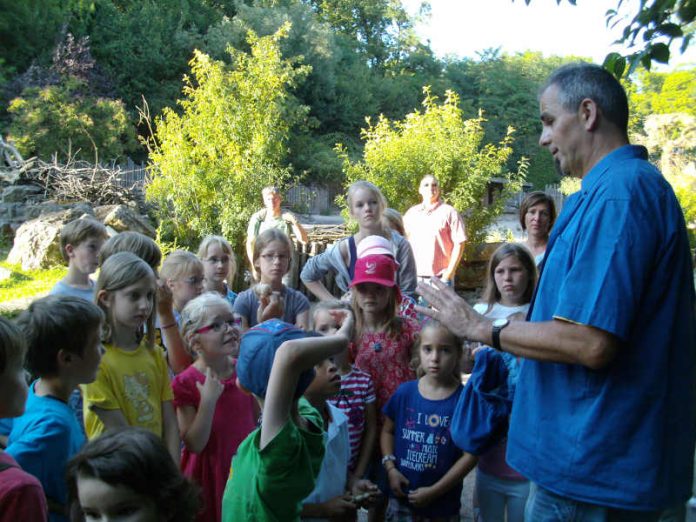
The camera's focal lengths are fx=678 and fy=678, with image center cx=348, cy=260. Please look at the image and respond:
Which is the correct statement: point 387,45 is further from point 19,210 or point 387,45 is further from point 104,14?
point 19,210

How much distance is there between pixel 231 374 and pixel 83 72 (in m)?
25.4

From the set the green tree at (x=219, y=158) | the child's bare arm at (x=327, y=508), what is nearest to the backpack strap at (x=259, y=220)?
the green tree at (x=219, y=158)

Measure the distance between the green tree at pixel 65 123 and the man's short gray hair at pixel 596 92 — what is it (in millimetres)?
18353

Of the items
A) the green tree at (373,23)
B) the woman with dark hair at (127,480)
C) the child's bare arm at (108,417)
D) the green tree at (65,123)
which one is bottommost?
the child's bare arm at (108,417)

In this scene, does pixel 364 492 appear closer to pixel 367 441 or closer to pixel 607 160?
pixel 367 441

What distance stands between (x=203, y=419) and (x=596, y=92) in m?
1.95

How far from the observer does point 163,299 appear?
3.55 meters

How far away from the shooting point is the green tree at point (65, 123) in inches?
798

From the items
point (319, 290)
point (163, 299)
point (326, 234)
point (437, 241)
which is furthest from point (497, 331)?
point (326, 234)

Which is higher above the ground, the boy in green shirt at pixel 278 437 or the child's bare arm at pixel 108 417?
the boy in green shirt at pixel 278 437

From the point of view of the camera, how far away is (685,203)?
868 inches

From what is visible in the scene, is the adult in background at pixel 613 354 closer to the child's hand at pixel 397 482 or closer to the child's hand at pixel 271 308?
the child's hand at pixel 397 482

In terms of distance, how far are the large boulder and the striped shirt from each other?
31.7 ft

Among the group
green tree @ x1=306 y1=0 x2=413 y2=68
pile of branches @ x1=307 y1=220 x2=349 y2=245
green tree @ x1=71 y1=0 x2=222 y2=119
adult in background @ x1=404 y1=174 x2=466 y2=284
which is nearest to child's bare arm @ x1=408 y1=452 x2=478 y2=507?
adult in background @ x1=404 y1=174 x2=466 y2=284
